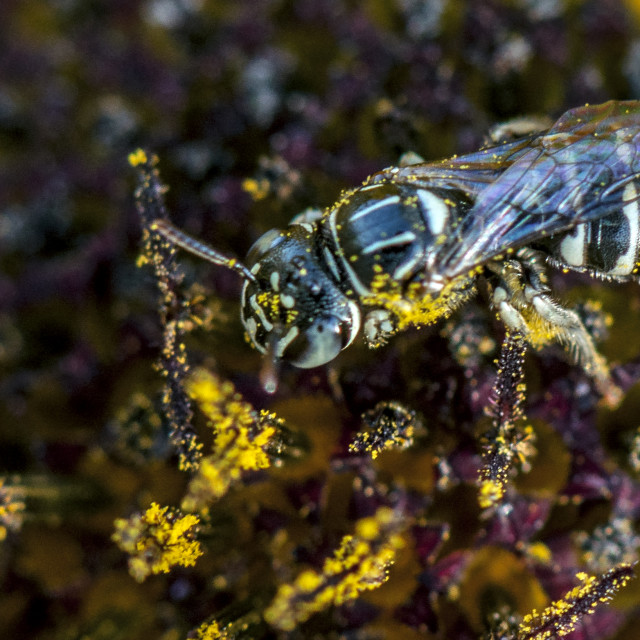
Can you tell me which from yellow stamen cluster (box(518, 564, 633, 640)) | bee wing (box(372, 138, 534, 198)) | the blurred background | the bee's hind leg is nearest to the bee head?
the blurred background

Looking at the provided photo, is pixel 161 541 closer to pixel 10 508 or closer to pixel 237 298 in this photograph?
pixel 10 508

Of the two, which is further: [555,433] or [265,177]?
[265,177]

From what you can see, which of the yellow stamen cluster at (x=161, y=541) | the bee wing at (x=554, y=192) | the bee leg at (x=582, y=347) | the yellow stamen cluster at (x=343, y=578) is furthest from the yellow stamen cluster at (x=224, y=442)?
the bee leg at (x=582, y=347)

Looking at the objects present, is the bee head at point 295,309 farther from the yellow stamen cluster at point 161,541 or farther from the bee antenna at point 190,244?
the yellow stamen cluster at point 161,541

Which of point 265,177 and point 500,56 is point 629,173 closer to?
point 500,56

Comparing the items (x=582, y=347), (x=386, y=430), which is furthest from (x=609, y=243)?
(x=386, y=430)

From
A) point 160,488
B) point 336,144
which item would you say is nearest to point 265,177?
point 336,144
